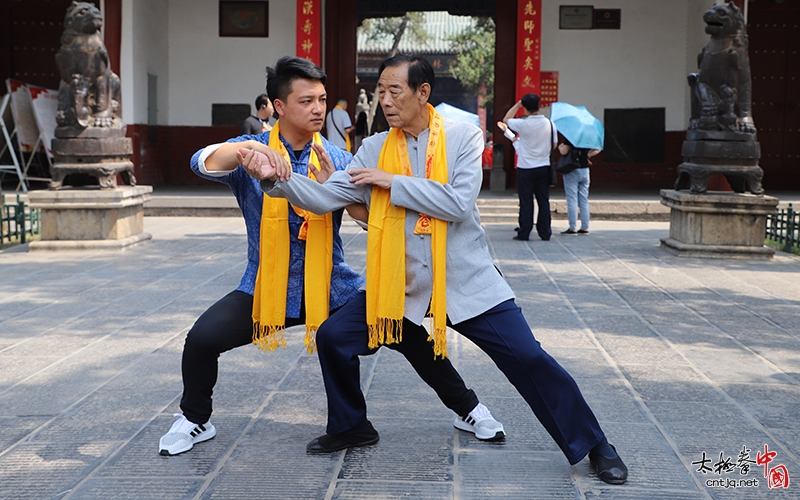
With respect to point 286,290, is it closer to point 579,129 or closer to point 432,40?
point 579,129

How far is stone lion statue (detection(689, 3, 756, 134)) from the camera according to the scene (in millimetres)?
8625

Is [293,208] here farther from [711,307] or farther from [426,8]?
[426,8]

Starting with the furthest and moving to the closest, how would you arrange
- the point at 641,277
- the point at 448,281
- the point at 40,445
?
the point at 641,277, the point at 40,445, the point at 448,281

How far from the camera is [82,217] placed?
8.89 metres

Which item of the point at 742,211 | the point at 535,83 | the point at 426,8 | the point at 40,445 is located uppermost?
the point at 426,8

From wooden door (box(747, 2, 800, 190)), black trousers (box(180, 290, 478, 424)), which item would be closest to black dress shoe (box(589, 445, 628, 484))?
black trousers (box(180, 290, 478, 424))

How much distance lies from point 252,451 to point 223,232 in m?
7.62

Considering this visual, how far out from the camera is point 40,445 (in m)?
3.41

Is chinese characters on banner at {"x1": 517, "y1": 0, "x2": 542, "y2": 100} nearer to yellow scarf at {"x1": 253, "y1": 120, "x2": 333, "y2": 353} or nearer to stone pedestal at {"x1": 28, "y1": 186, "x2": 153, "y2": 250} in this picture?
stone pedestal at {"x1": 28, "y1": 186, "x2": 153, "y2": 250}

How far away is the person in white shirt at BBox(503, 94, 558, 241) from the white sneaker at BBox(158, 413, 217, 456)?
6.87 meters

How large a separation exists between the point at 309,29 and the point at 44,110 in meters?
4.30

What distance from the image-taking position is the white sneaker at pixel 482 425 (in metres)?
3.45

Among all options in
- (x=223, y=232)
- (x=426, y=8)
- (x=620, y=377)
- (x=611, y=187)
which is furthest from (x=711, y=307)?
(x=426, y=8)

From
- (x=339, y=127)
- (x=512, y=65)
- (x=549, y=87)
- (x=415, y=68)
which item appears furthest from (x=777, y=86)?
(x=415, y=68)
